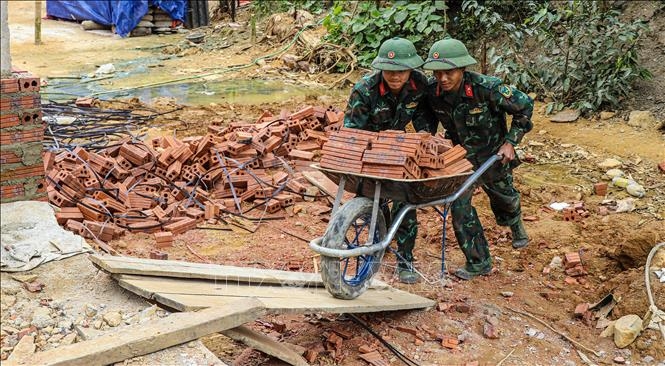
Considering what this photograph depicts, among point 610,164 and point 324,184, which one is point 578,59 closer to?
point 610,164

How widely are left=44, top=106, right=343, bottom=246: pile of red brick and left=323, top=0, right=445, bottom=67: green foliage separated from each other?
14.3 feet

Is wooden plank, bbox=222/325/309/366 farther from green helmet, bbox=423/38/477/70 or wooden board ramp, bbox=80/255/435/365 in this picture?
green helmet, bbox=423/38/477/70

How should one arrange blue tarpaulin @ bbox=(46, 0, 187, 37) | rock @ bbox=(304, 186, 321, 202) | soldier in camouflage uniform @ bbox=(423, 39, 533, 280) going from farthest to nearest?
blue tarpaulin @ bbox=(46, 0, 187, 37), rock @ bbox=(304, 186, 321, 202), soldier in camouflage uniform @ bbox=(423, 39, 533, 280)

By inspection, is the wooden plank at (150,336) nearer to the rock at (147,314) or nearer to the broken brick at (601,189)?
the rock at (147,314)

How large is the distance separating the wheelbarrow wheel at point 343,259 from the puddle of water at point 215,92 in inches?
303

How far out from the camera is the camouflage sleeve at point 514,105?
5859 millimetres

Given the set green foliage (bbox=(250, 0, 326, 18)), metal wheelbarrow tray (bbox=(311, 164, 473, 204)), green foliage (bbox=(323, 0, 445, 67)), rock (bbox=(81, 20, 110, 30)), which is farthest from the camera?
rock (bbox=(81, 20, 110, 30))

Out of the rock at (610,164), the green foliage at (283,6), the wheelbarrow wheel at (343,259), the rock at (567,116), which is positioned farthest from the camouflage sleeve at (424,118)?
the green foliage at (283,6)

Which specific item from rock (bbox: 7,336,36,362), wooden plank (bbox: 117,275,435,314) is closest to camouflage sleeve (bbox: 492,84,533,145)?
wooden plank (bbox: 117,275,435,314)

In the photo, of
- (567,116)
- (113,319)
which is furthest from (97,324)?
(567,116)

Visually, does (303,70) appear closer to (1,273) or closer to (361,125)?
(361,125)

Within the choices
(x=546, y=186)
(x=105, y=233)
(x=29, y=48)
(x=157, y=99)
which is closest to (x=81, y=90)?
(x=157, y=99)

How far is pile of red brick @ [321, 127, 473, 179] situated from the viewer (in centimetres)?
488

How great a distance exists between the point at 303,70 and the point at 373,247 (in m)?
10.3
